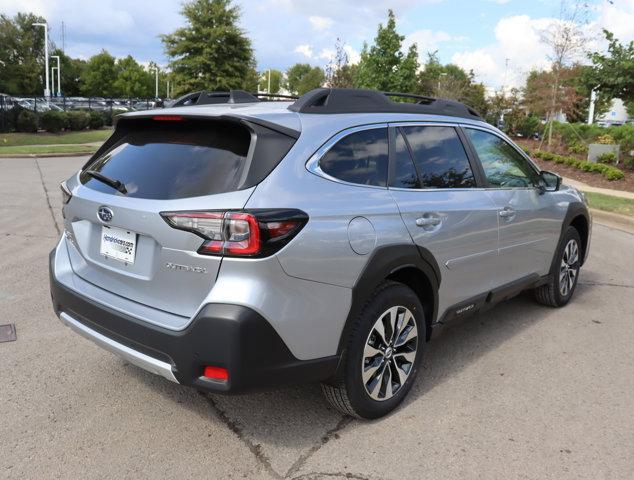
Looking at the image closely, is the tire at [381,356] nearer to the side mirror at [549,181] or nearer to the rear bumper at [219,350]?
the rear bumper at [219,350]

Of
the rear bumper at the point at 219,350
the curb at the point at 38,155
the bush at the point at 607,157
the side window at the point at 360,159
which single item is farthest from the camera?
the bush at the point at 607,157

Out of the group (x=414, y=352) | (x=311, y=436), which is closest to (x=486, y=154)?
(x=414, y=352)

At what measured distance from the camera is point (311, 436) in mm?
3176

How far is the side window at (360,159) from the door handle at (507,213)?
123 centimetres

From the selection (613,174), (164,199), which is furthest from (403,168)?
(613,174)

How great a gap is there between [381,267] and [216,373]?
1001 millimetres

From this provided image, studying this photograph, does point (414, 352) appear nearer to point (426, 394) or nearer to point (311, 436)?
point (426, 394)

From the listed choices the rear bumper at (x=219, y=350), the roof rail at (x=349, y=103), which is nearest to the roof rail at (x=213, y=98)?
the roof rail at (x=349, y=103)

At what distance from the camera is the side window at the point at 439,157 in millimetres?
3650

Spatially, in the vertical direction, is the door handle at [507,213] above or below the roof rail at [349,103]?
below

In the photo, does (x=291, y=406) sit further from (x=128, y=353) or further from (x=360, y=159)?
(x=360, y=159)

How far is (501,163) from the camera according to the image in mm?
4508

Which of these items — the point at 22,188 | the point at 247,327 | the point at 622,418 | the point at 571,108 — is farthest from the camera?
the point at 571,108

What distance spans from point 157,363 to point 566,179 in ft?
53.5
